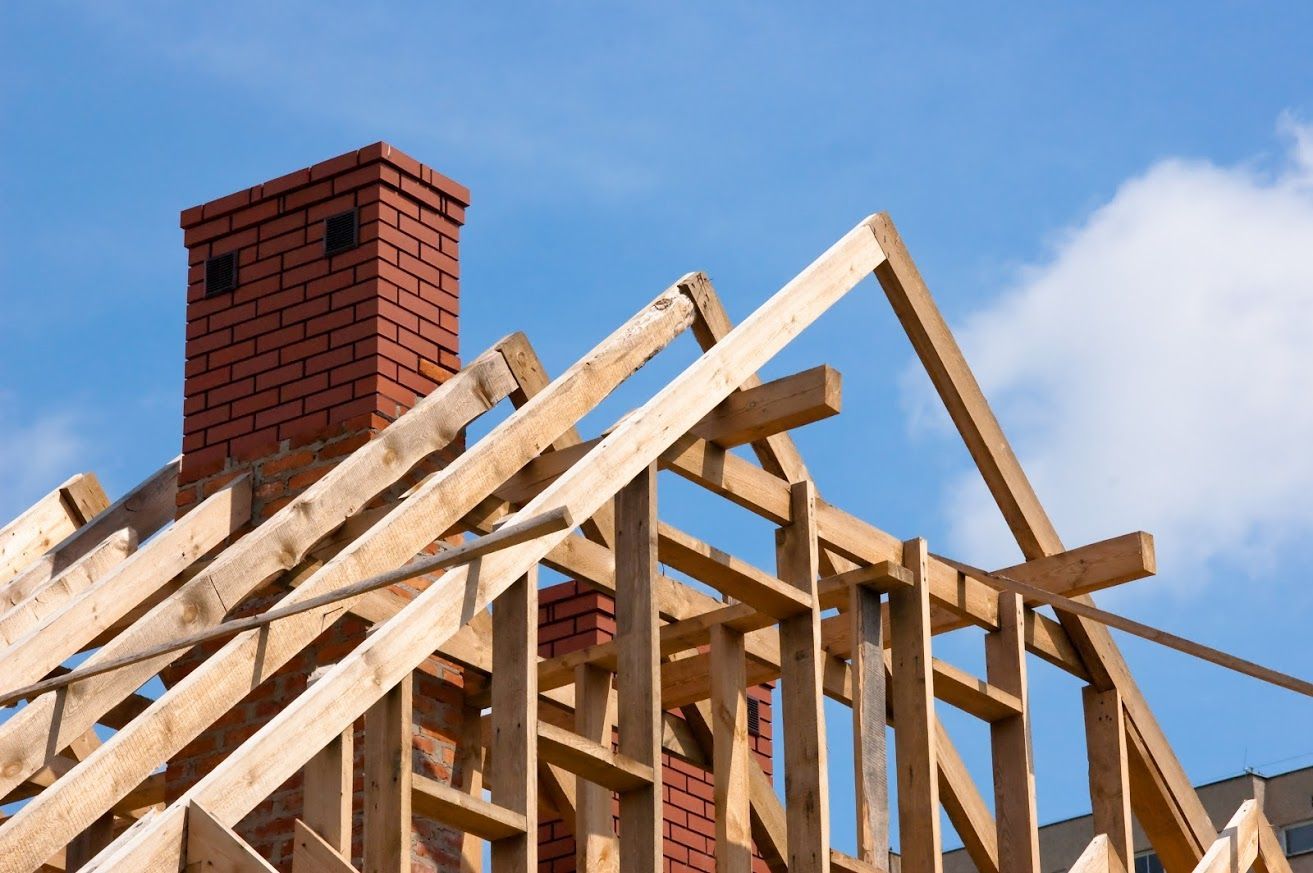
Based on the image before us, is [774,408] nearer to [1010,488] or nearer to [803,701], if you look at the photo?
[803,701]

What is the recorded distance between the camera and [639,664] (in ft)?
25.5

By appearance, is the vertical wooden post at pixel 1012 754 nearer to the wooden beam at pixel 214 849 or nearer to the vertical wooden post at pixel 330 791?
the vertical wooden post at pixel 330 791

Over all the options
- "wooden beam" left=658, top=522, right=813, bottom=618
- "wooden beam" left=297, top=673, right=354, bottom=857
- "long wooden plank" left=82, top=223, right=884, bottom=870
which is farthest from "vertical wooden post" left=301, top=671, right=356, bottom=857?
"wooden beam" left=658, top=522, right=813, bottom=618

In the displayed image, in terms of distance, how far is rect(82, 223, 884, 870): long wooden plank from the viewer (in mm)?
6086

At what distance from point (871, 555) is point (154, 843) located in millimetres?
4028

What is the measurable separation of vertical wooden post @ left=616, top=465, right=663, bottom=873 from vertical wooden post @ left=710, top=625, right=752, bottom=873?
0.52 meters

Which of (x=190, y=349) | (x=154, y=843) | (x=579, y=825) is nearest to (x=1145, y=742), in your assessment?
(x=579, y=825)

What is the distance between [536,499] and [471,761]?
2425 millimetres

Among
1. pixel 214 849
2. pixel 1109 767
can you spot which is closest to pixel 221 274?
pixel 1109 767

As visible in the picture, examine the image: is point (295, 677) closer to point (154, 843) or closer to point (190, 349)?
point (190, 349)

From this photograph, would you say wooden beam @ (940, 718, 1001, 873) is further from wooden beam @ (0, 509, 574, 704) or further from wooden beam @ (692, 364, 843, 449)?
wooden beam @ (0, 509, 574, 704)

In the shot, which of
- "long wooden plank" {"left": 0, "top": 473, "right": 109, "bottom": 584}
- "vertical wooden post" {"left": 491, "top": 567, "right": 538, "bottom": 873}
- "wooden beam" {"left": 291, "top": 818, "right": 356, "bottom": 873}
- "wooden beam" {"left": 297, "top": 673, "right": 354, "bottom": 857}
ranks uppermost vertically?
"long wooden plank" {"left": 0, "top": 473, "right": 109, "bottom": 584}

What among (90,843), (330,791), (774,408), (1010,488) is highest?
(1010,488)

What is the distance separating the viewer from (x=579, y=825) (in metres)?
9.41
